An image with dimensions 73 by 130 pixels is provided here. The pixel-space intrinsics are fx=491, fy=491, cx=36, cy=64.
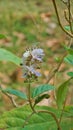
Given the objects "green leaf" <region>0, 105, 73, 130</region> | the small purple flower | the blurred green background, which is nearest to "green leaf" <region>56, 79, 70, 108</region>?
"green leaf" <region>0, 105, 73, 130</region>

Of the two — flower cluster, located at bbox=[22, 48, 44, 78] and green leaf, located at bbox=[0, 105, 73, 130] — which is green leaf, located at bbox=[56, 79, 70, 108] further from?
flower cluster, located at bbox=[22, 48, 44, 78]

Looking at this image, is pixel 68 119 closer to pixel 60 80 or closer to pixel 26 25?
pixel 60 80

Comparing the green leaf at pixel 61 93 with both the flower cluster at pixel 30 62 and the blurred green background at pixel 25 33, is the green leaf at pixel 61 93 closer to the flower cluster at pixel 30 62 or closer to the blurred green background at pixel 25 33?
the flower cluster at pixel 30 62

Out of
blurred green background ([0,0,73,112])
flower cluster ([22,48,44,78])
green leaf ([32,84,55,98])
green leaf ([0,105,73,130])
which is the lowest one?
blurred green background ([0,0,73,112])

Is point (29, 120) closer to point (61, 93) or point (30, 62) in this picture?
point (61, 93)

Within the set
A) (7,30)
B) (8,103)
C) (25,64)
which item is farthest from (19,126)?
(7,30)

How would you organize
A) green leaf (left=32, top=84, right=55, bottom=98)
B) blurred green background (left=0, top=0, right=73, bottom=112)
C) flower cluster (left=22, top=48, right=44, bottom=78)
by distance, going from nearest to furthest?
flower cluster (left=22, top=48, right=44, bottom=78) < green leaf (left=32, top=84, right=55, bottom=98) < blurred green background (left=0, top=0, right=73, bottom=112)

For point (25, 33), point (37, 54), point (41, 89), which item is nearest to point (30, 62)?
point (37, 54)

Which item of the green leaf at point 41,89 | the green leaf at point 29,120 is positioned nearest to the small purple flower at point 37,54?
the green leaf at point 41,89
